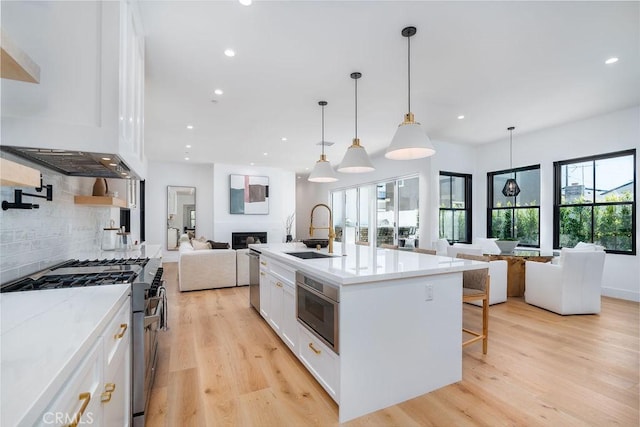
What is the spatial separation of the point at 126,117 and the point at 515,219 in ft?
22.7

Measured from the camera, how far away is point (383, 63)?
3.05 m

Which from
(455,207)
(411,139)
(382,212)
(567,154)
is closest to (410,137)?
(411,139)

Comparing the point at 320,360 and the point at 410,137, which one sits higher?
the point at 410,137

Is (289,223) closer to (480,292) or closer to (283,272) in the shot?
(283,272)

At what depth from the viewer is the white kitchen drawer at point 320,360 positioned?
74.7 inches

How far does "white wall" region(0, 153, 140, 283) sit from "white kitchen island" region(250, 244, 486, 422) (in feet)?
5.40

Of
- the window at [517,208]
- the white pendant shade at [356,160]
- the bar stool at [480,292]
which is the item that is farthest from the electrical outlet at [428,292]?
the window at [517,208]

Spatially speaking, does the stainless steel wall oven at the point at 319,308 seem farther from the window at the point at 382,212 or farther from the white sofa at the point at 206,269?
the window at the point at 382,212

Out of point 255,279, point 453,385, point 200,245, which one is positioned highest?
point 200,245

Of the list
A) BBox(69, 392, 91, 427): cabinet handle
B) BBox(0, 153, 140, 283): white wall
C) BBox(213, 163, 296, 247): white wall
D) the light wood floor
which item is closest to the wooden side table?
the light wood floor

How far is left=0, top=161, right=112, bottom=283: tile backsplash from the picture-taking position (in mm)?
1507

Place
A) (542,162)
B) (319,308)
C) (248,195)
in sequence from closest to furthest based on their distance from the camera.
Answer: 1. (319,308)
2. (542,162)
3. (248,195)

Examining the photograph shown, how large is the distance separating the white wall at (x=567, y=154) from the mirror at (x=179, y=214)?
25.3 feet

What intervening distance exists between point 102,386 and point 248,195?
8.11 m
